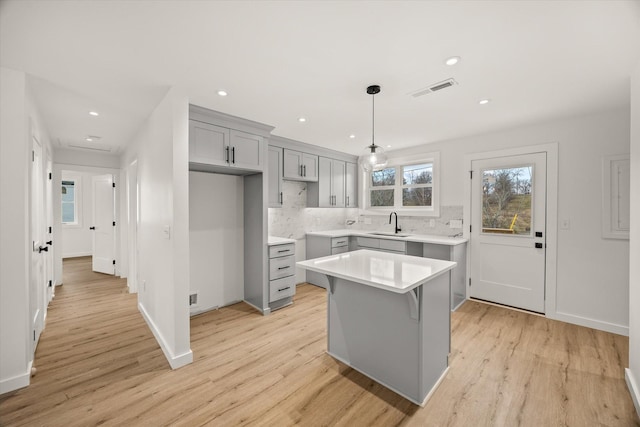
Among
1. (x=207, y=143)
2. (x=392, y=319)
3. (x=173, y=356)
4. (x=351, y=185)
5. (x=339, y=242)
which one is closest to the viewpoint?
(x=392, y=319)

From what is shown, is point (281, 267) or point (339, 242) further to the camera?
point (339, 242)

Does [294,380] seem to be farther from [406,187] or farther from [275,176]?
[406,187]

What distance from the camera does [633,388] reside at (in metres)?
1.94

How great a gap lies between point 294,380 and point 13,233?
2.44m

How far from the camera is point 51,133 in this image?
372cm

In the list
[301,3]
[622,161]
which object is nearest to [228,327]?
[301,3]

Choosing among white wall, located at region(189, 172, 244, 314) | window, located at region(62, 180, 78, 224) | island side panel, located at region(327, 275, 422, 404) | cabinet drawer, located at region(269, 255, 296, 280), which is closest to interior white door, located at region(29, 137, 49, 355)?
white wall, located at region(189, 172, 244, 314)

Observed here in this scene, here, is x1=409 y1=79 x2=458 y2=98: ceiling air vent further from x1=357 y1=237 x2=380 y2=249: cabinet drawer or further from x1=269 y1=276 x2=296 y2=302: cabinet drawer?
x1=269 y1=276 x2=296 y2=302: cabinet drawer

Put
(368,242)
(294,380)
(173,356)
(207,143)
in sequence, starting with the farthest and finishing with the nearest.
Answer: (368,242)
(207,143)
(173,356)
(294,380)

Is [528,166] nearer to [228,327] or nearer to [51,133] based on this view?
[228,327]

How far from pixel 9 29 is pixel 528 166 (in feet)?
16.3

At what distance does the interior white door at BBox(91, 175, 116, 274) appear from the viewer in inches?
218

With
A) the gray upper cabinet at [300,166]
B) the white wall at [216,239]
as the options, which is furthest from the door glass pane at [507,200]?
the white wall at [216,239]

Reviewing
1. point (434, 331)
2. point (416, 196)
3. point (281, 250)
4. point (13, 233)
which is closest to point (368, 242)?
point (416, 196)
